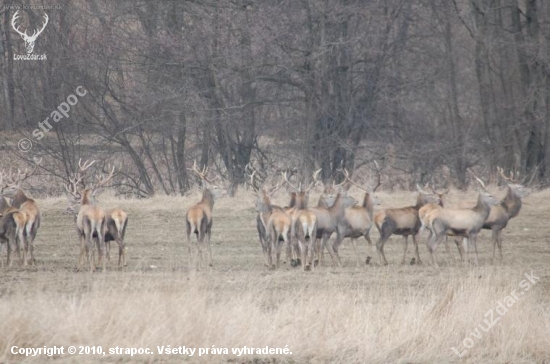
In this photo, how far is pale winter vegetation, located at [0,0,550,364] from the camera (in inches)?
661

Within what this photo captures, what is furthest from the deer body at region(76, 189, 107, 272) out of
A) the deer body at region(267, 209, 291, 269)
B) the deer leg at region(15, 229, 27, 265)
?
the deer body at region(267, 209, 291, 269)

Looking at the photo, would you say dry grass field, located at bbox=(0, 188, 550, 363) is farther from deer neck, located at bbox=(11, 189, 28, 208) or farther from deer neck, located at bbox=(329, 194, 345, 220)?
deer neck, located at bbox=(11, 189, 28, 208)

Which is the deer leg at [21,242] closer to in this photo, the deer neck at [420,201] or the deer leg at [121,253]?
the deer leg at [121,253]

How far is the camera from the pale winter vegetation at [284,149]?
661 inches

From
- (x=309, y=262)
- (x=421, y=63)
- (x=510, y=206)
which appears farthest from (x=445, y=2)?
(x=309, y=262)

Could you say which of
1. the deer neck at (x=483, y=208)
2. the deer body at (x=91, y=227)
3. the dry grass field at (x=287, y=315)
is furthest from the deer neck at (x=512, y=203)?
the deer body at (x=91, y=227)

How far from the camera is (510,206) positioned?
20078 millimetres

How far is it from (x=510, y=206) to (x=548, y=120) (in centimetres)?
1091

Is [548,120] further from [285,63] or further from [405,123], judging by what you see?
[285,63]

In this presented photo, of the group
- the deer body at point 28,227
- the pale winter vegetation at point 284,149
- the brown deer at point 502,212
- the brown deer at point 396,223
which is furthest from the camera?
the brown deer at point 502,212

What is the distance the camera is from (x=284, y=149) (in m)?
33.1

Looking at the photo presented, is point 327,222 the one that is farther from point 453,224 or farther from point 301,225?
point 453,224

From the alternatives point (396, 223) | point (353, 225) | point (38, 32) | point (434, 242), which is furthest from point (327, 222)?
point (38, 32)

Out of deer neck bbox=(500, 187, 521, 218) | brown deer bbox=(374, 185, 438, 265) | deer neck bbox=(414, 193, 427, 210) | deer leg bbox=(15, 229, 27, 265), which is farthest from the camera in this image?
deer neck bbox=(500, 187, 521, 218)
